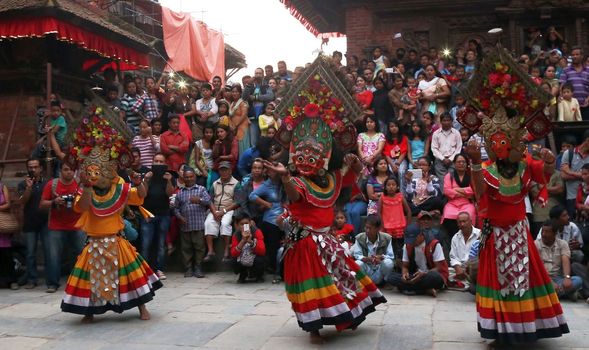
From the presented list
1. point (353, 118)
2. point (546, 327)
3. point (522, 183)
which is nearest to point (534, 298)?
point (546, 327)

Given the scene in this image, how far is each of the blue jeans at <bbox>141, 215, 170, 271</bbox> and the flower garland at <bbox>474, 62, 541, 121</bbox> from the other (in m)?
6.22

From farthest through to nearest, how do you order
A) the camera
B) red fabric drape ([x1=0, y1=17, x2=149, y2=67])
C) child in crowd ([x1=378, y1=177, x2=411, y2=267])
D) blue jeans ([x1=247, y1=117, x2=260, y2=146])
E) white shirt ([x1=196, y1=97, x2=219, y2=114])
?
white shirt ([x1=196, y1=97, x2=219, y2=114])
blue jeans ([x1=247, y1=117, x2=260, y2=146])
red fabric drape ([x1=0, y1=17, x2=149, y2=67])
child in crowd ([x1=378, y1=177, x2=411, y2=267])
the camera

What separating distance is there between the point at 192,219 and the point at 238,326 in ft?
13.7

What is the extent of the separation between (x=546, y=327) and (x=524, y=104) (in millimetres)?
1891

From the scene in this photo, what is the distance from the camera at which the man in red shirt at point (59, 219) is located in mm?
9070

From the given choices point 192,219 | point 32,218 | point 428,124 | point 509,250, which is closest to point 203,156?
point 192,219

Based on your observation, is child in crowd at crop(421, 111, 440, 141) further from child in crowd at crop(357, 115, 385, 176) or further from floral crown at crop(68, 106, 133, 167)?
floral crown at crop(68, 106, 133, 167)

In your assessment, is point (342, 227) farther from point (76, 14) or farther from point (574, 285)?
point (76, 14)

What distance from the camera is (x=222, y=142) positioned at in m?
11.8

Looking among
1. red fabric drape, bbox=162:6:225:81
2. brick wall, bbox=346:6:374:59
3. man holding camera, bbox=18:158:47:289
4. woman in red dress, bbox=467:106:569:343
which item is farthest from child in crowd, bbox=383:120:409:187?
red fabric drape, bbox=162:6:225:81

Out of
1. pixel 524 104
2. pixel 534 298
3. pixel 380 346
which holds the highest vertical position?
pixel 524 104

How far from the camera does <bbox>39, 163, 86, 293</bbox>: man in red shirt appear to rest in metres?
9.07

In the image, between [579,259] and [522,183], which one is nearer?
[522,183]

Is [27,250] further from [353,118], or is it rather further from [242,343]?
[353,118]
